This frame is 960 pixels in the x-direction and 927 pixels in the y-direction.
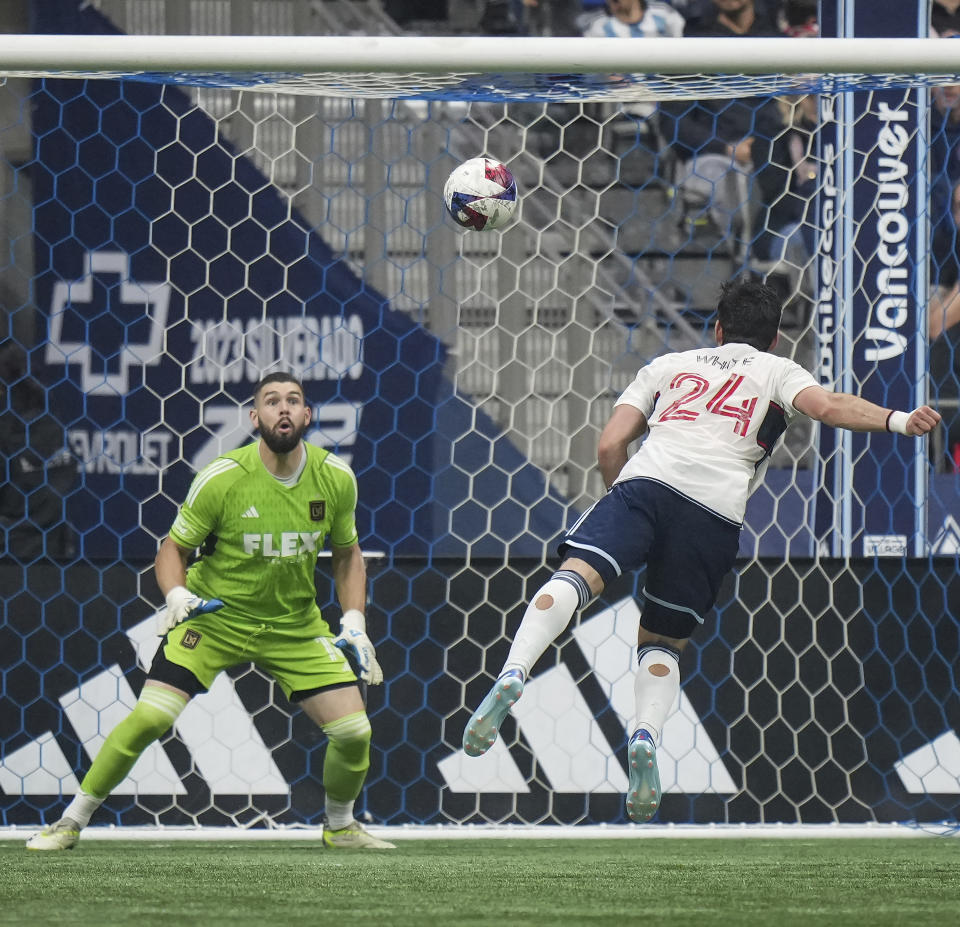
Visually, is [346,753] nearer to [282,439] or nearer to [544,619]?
[282,439]

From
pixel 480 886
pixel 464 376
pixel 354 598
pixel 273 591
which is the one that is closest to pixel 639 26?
pixel 464 376

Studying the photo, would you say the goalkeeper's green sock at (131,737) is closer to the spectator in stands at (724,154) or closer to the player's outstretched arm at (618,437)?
the player's outstretched arm at (618,437)

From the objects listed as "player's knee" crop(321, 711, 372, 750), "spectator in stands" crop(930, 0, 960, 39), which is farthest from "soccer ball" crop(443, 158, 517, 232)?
"spectator in stands" crop(930, 0, 960, 39)

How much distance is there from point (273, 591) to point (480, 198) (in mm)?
1475

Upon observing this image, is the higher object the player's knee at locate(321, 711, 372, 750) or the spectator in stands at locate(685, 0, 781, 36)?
the spectator in stands at locate(685, 0, 781, 36)

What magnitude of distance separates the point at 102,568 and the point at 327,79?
6.60ft

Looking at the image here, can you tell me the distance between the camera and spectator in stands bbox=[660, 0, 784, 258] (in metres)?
7.69

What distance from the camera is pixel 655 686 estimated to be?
432 cm

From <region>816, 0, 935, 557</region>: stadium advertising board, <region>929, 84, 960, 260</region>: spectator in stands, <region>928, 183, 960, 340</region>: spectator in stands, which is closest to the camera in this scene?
<region>816, 0, 935, 557</region>: stadium advertising board

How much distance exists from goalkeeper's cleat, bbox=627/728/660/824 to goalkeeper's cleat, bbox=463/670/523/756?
42 cm

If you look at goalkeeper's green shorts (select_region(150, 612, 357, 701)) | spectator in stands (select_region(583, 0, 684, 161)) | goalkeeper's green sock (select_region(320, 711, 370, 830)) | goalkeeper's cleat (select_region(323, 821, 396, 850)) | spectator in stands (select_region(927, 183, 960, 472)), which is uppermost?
spectator in stands (select_region(583, 0, 684, 161))

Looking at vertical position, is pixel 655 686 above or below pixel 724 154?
below

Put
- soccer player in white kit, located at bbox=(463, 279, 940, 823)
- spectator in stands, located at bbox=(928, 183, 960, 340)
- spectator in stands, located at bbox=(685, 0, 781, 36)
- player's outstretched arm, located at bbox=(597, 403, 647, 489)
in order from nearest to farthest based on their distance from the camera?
soccer player in white kit, located at bbox=(463, 279, 940, 823) < player's outstretched arm, located at bbox=(597, 403, 647, 489) < spectator in stands, located at bbox=(928, 183, 960, 340) < spectator in stands, located at bbox=(685, 0, 781, 36)

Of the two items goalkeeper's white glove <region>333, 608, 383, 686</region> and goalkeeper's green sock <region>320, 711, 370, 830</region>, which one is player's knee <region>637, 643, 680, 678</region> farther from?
goalkeeper's green sock <region>320, 711, 370, 830</region>
